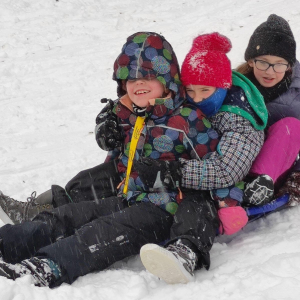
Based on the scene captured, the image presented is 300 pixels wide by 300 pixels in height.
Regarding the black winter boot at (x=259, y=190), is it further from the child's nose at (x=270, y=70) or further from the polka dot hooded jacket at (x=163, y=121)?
the child's nose at (x=270, y=70)

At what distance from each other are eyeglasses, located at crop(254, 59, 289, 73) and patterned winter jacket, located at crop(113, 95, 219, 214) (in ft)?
2.37

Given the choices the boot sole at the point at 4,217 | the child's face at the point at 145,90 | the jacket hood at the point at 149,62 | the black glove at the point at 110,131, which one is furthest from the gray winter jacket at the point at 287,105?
the boot sole at the point at 4,217

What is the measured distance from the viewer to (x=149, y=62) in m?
2.89

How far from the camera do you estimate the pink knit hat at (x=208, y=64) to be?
2852 mm

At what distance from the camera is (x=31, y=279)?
2.27m

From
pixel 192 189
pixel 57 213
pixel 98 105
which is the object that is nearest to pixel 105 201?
pixel 57 213

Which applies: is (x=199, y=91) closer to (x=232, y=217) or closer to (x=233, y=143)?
(x=233, y=143)

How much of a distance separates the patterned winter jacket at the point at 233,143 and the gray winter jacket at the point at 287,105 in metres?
0.37

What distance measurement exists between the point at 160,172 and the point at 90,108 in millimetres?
3299

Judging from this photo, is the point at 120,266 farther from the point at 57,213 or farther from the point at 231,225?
the point at 231,225

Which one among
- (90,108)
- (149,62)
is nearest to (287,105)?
(149,62)

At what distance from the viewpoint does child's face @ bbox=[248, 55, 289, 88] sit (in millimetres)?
3244

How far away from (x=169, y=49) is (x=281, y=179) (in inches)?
46.3

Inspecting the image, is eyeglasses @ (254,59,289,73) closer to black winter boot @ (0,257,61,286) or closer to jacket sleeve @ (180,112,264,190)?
jacket sleeve @ (180,112,264,190)
